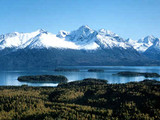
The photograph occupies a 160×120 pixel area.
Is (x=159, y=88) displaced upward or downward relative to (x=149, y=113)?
upward

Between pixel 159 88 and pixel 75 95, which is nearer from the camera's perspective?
pixel 159 88

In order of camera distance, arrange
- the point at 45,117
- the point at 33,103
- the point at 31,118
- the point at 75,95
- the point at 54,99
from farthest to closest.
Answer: the point at 75,95
the point at 54,99
the point at 33,103
the point at 31,118
the point at 45,117

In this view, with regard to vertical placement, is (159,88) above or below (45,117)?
above

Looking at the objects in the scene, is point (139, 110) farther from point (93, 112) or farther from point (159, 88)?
point (159, 88)

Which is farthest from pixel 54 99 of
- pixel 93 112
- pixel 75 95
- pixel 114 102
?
pixel 93 112

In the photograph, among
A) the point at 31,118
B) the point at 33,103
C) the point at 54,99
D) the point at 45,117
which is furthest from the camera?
the point at 54,99

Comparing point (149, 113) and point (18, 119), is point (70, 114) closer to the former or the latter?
point (18, 119)

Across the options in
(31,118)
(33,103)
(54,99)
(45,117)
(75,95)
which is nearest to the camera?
(45,117)

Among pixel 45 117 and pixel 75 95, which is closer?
pixel 45 117

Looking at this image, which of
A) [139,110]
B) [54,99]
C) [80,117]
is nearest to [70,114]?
[80,117]
